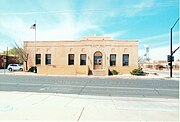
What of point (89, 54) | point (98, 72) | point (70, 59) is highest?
A: point (89, 54)

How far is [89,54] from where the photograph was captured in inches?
1377

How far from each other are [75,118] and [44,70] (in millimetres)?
26539

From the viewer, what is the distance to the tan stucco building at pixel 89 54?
34.0 meters

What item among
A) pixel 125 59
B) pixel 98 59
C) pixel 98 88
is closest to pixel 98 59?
pixel 98 59

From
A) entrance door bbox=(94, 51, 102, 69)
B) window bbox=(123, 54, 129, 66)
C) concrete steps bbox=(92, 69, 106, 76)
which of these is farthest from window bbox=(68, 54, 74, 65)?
window bbox=(123, 54, 129, 66)

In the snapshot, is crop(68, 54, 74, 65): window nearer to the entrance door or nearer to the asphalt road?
the entrance door

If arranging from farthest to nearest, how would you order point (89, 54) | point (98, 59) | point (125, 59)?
point (98, 59), point (89, 54), point (125, 59)

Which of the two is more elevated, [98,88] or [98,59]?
[98,59]

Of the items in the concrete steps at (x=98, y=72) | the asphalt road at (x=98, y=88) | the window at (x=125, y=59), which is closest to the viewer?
the asphalt road at (x=98, y=88)

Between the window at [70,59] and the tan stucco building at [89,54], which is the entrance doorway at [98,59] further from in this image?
the window at [70,59]

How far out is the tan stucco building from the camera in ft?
112

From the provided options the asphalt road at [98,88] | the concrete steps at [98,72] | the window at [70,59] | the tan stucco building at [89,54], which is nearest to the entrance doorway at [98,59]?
the tan stucco building at [89,54]

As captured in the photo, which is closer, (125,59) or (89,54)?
(125,59)

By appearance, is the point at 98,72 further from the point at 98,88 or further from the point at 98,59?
the point at 98,88
